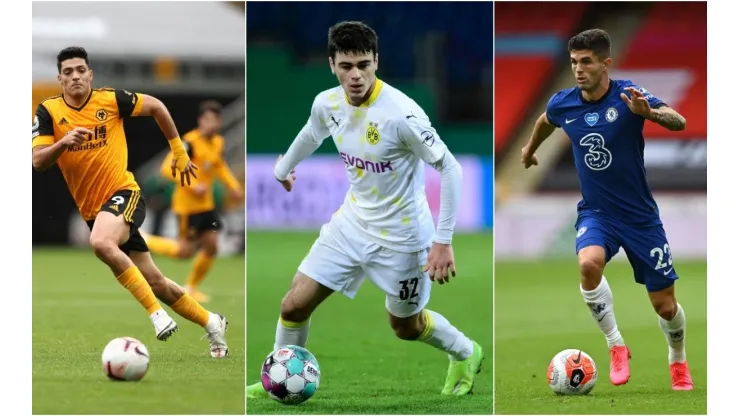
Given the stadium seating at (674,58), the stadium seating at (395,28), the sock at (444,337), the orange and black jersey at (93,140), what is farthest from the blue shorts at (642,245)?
the stadium seating at (674,58)

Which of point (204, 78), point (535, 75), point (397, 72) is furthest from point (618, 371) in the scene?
point (535, 75)

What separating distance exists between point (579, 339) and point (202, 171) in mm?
4198

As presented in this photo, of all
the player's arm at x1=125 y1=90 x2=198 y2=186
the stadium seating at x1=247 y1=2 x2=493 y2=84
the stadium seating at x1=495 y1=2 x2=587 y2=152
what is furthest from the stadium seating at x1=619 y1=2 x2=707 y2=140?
the player's arm at x1=125 y1=90 x2=198 y2=186

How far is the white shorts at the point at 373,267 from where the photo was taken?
18.3ft

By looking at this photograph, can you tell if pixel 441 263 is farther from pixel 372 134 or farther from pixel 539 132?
pixel 539 132

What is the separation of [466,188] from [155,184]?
5745mm

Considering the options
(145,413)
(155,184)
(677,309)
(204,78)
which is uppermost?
(204,78)

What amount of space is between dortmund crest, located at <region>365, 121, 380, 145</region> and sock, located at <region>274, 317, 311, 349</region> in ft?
3.37

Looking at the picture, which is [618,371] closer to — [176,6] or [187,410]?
[187,410]

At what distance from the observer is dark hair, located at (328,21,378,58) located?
5.25 meters

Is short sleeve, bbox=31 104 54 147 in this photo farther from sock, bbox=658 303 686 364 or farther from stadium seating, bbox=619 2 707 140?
stadium seating, bbox=619 2 707 140

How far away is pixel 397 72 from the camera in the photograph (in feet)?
66.3

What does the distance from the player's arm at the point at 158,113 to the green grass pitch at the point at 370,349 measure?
4.59ft

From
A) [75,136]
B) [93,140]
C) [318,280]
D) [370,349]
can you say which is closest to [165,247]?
[370,349]
